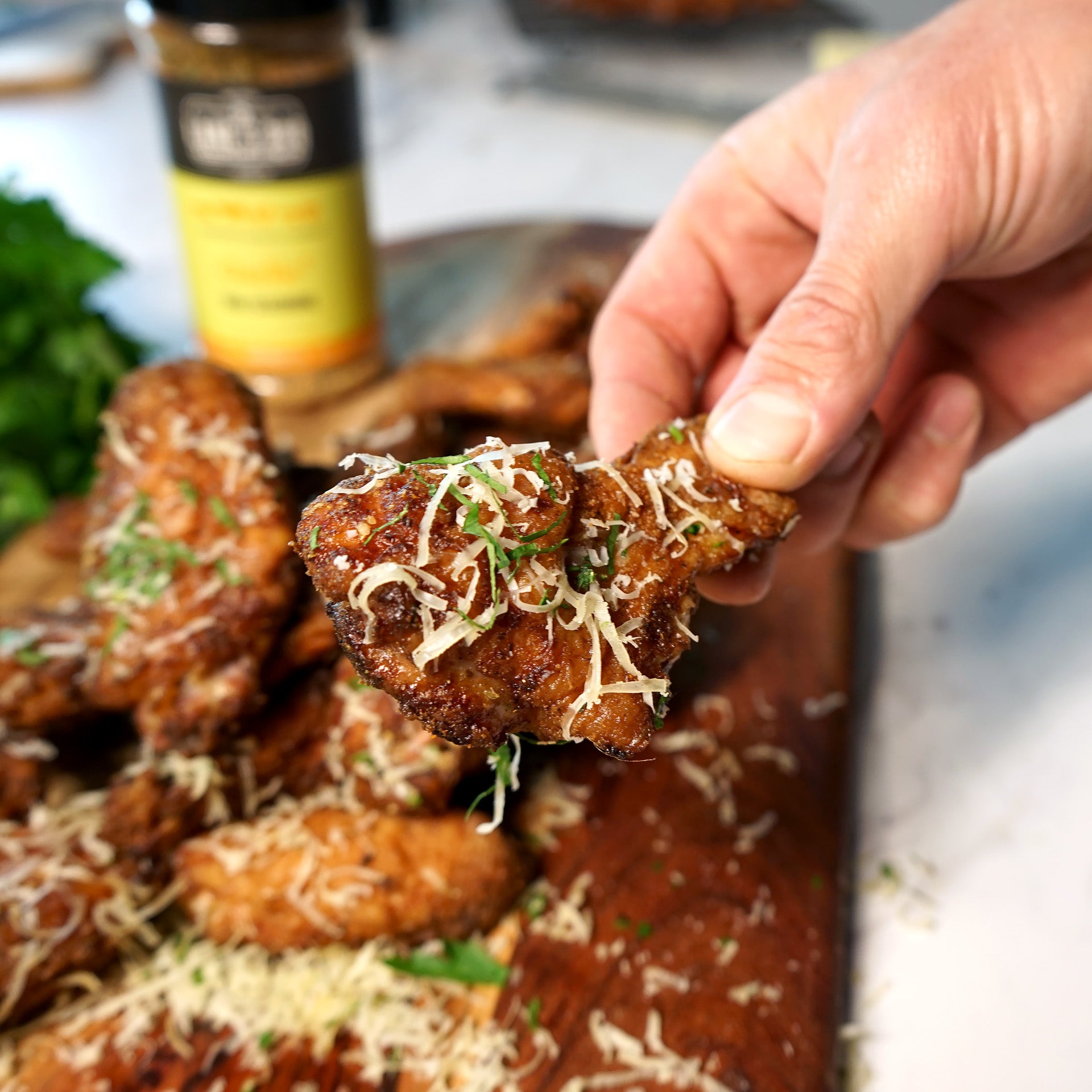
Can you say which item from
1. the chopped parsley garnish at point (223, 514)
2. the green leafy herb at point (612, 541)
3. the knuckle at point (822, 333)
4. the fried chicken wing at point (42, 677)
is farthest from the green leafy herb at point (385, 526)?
the fried chicken wing at point (42, 677)

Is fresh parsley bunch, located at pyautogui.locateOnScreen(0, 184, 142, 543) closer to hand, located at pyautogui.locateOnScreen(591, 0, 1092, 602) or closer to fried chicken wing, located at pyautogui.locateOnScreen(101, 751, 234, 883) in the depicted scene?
fried chicken wing, located at pyautogui.locateOnScreen(101, 751, 234, 883)

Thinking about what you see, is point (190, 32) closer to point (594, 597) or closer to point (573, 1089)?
point (594, 597)

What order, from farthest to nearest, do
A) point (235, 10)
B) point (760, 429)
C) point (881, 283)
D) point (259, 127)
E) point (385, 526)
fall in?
point (259, 127) → point (235, 10) → point (881, 283) → point (760, 429) → point (385, 526)

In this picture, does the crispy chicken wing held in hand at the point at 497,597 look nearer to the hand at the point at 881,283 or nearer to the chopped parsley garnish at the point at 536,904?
the hand at the point at 881,283

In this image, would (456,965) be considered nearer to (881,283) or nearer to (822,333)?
(822,333)

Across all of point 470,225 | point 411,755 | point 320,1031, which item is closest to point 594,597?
point 411,755

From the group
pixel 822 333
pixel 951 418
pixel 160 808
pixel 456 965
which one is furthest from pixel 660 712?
pixel 951 418

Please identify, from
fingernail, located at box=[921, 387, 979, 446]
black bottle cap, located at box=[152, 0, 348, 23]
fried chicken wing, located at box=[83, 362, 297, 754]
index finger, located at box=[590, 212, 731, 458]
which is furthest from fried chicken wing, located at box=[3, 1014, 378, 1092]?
black bottle cap, located at box=[152, 0, 348, 23]

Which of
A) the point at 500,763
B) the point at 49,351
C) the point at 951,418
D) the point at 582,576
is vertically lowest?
the point at 49,351
